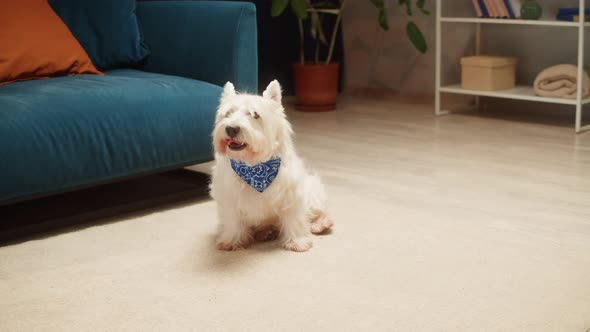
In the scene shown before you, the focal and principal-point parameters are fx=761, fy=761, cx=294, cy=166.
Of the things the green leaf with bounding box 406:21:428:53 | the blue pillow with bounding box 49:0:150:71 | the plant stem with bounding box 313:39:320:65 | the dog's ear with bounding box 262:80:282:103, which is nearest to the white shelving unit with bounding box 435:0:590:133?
the green leaf with bounding box 406:21:428:53

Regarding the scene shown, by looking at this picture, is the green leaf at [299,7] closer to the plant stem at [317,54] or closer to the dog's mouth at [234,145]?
the plant stem at [317,54]

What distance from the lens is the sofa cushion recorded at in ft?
7.34

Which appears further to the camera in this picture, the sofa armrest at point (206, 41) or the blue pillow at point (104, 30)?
the blue pillow at point (104, 30)

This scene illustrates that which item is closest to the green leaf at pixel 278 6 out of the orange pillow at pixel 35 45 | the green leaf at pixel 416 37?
the green leaf at pixel 416 37

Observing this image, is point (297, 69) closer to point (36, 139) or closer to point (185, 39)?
point (185, 39)

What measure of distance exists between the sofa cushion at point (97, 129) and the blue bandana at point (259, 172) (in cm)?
51

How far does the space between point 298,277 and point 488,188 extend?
3.51ft

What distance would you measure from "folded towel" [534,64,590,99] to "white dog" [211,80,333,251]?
202 centimetres

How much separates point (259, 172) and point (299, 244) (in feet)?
0.77

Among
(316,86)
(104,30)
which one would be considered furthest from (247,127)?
(316,86)

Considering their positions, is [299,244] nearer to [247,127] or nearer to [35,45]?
[247,127]

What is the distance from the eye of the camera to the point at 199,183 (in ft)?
9.51

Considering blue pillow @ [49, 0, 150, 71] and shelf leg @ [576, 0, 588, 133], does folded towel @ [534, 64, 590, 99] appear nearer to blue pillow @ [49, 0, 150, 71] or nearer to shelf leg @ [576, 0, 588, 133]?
shelf leg @ [576, 0, 588, 133]

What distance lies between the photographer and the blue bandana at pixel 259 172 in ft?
6.86
